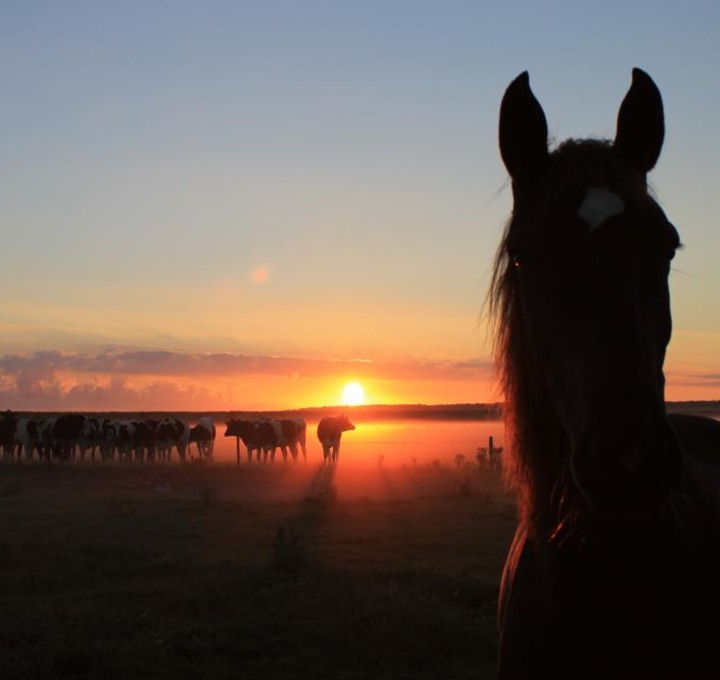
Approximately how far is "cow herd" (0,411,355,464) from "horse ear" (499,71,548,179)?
101ft

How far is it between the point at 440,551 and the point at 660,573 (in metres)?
10.5

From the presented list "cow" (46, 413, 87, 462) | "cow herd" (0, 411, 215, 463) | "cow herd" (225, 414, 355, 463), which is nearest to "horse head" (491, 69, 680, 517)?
"cow herd" (0, 411, 215, 463)

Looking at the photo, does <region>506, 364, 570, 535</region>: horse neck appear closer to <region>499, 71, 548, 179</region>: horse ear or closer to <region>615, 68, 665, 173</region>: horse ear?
<region>499, 71, 548, 179</region>: horse ear

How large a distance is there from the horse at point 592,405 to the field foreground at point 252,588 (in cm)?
465

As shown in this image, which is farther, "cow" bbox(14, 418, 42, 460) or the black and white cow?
the black and white cow

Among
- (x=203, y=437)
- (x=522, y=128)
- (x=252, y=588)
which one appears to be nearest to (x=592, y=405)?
(x=522, y=128)

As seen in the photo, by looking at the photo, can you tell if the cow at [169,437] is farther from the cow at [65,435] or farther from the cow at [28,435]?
the cow at [28,435]

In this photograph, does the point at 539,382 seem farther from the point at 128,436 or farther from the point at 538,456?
the point at 128,436

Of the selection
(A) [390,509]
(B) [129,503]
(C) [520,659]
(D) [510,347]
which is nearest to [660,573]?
(C) [520,659]

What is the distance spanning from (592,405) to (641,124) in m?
1.06

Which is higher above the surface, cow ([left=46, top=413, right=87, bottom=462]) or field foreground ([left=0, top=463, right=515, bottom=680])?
cow ([left=46, top=413, right=87, bottom=462])

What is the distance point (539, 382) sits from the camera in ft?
7.56

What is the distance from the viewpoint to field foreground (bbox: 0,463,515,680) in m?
6.99

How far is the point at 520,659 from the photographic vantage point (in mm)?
2617
